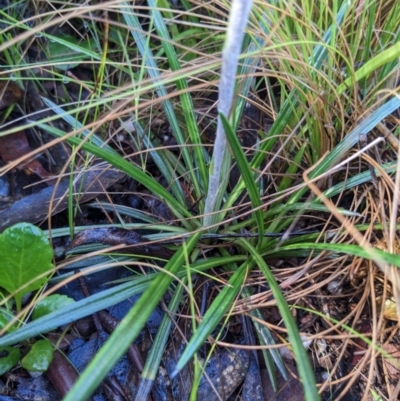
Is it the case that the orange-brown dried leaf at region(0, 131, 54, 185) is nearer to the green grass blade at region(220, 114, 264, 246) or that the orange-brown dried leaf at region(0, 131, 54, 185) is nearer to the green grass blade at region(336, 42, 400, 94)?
the green grass blade at region(220, 114, 264, 246)

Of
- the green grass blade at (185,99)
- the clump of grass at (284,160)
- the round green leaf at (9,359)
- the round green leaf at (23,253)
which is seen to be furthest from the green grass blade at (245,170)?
the round green leaf at (9,359)

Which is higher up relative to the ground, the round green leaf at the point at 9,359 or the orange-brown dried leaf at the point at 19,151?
the orange-brown dried leaf at the point at 19,151

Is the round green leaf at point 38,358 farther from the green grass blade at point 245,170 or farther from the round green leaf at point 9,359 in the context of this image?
the green grass blade at point 245,170

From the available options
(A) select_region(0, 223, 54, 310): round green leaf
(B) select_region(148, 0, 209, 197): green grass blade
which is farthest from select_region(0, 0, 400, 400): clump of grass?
(A) select_region(0, 223, 54, 310): round green leaf

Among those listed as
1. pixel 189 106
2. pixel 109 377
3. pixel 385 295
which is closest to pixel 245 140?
pixel 189 106

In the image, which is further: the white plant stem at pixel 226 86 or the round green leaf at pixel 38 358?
the round green leaf at pixel 38 358

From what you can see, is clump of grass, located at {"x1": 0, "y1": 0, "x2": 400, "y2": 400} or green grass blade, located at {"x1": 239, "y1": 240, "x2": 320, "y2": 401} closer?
green grass blade, located at {"x1": 239, "y1": 240, "x2": 320, "y2": 401}

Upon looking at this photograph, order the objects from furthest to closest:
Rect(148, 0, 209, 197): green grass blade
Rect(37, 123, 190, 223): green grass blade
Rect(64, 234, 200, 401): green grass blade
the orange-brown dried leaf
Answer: the orange-brown dried leaf
Rect(148, 0, 209, 197): green grass blade
Rect(37, 123, 190, 223): green grass blade
Rect(64, 234, 200, 401): green grass blade

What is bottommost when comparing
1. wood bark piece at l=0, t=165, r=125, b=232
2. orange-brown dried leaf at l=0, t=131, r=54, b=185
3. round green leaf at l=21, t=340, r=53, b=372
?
round green leaf at l=21, t=340, r=53, b=372
